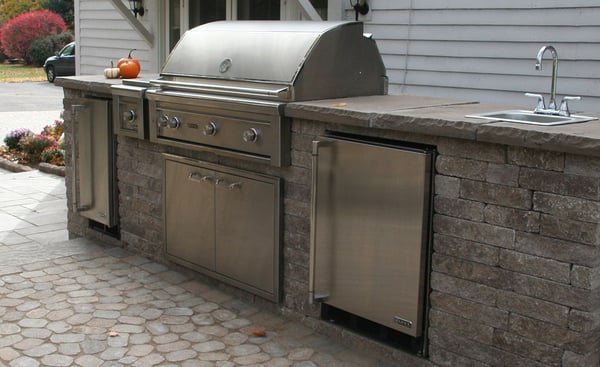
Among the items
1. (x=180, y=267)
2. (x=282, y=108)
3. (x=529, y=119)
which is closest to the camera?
(x=529, y=119)

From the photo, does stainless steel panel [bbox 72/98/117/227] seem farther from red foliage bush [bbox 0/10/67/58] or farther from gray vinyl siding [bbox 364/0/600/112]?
red foliage bush [bbox 0/10/67/58]

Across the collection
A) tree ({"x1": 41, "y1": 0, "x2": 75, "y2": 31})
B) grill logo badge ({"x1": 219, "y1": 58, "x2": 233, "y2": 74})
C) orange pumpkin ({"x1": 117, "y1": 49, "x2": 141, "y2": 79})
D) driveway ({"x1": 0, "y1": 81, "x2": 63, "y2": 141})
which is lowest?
driveway ({"x1": 0, "y1": 81, "x2": 63, "y2": 141})

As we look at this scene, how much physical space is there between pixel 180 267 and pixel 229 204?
841mm

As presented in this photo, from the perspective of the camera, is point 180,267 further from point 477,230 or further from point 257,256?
point 477,230

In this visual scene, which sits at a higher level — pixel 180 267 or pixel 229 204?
pixel 229 204

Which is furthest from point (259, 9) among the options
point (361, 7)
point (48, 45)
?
point (48, 45)

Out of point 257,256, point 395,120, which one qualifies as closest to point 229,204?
point 257,256

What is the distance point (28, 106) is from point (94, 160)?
13.7m

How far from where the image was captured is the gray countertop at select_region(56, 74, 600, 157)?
2.97 meters

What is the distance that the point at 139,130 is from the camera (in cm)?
519

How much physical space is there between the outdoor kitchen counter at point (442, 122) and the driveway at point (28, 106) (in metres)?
9.45

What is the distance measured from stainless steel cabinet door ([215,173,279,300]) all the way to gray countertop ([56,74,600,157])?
550mm

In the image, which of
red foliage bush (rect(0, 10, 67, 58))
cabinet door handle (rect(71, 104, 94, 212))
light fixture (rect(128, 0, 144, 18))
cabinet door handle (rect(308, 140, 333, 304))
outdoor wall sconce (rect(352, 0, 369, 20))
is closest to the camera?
cabinet door handle (rect(308, 140, 333, 304))

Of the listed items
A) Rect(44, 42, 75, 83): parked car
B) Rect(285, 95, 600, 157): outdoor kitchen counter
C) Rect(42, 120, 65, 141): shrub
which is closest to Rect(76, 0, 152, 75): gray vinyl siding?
Rect(42, 120, 65, 141): shrub
